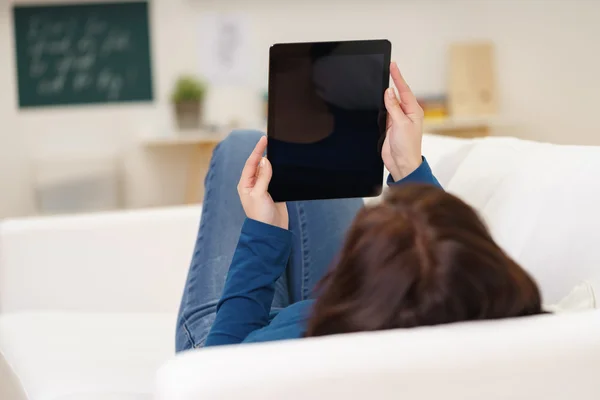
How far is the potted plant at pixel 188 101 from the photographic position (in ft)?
15.3

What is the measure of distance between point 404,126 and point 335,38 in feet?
12.9

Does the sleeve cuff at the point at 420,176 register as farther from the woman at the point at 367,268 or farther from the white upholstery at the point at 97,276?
the white upholstery at the point at 97,276

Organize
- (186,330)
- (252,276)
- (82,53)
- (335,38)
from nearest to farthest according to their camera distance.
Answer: (252,276) < (186,330) < (82,53) < (335,38)

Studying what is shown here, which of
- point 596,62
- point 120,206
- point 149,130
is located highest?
point 596,62

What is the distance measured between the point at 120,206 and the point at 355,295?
4.20 m

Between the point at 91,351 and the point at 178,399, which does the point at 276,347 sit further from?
the point at 91,351

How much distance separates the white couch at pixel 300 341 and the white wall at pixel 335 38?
3.07 m

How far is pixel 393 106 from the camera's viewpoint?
1.09 metres

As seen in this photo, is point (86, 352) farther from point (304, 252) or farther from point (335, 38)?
point (335, 38)

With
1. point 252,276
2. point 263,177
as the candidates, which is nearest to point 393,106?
point 263,177

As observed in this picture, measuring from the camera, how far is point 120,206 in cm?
482

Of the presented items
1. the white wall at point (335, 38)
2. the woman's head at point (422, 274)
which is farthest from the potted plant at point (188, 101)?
the woman's head at point (422, 274)

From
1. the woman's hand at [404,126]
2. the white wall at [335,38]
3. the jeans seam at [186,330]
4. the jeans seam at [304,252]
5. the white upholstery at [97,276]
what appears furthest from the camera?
the white wall at [335,38]

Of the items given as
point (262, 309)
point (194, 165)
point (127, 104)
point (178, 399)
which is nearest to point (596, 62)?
point (194, 165)
